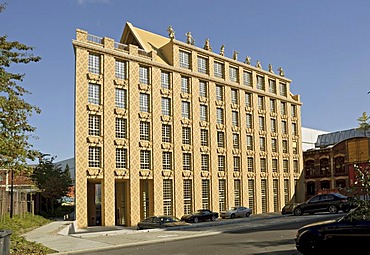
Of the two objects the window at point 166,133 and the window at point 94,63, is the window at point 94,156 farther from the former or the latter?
the window at point 166,133

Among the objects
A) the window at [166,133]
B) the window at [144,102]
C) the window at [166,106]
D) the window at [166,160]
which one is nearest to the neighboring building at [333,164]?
the window at [166,160]

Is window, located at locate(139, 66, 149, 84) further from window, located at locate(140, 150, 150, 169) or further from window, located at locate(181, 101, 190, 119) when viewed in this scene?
window, located at locate(140, 150, 150, 169)

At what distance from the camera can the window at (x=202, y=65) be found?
159ft

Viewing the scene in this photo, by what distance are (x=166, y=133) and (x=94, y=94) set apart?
341 inches

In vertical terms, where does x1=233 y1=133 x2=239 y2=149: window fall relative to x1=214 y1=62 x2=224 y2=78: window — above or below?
below

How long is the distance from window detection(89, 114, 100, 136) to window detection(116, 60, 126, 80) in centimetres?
468

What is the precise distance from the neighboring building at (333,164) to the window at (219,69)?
2167 cm

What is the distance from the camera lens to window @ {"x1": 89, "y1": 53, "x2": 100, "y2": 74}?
39.1m

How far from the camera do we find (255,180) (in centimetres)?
5297

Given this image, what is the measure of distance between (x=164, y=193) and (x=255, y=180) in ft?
47.2

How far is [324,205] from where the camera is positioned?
3612 centimetres

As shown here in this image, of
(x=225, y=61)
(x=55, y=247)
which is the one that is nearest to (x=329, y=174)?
(x=225, y=61)

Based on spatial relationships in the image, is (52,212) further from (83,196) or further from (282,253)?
(282,253)

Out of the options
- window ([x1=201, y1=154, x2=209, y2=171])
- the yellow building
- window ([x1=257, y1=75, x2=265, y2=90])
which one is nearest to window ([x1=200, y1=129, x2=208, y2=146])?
the yellow building
